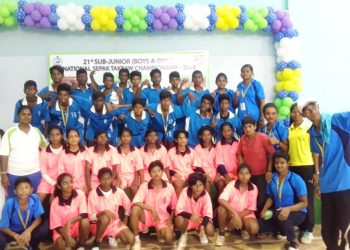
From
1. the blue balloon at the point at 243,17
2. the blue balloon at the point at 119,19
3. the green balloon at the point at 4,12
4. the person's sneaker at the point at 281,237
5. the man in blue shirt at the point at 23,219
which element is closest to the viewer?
the man in blue shirt at the point at 23,219

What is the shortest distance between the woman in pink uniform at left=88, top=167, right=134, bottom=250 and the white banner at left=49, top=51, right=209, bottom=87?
7.73 feet

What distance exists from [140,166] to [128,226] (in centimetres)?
70

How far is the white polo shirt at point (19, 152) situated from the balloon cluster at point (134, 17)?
240cm

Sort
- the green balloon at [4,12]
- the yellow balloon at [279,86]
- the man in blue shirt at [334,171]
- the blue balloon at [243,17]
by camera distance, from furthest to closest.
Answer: the yellow balloon at [279,86]
the blue balloon at [243,17]
the green balloon at [4,12]
the man in blue shirt at [334,171]

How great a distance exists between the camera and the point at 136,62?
6148 millimetres

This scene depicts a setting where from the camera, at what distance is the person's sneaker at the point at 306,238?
13.2ft

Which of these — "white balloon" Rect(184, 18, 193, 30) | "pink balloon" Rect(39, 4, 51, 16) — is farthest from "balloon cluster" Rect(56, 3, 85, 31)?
"white balloon" Rect(184, 18, 193, 30)

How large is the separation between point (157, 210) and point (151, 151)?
2.46 feet

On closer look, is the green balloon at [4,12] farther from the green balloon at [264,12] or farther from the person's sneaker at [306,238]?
the person's sneaker at [306,238]

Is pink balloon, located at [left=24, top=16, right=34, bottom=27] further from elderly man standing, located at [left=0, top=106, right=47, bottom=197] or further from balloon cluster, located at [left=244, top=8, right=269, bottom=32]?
balloon cluster, located at [left=244, top=8, right=269, bottom=32]

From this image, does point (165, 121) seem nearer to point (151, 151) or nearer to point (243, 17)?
point (151, 151)

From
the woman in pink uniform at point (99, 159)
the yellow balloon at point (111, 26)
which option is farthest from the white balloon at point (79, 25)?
the woman in pink uniform at point (99, 159)

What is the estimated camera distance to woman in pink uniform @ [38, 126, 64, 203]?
4.17 meters

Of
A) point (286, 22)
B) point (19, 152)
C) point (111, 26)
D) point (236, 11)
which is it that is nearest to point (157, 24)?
point (111, 26)
